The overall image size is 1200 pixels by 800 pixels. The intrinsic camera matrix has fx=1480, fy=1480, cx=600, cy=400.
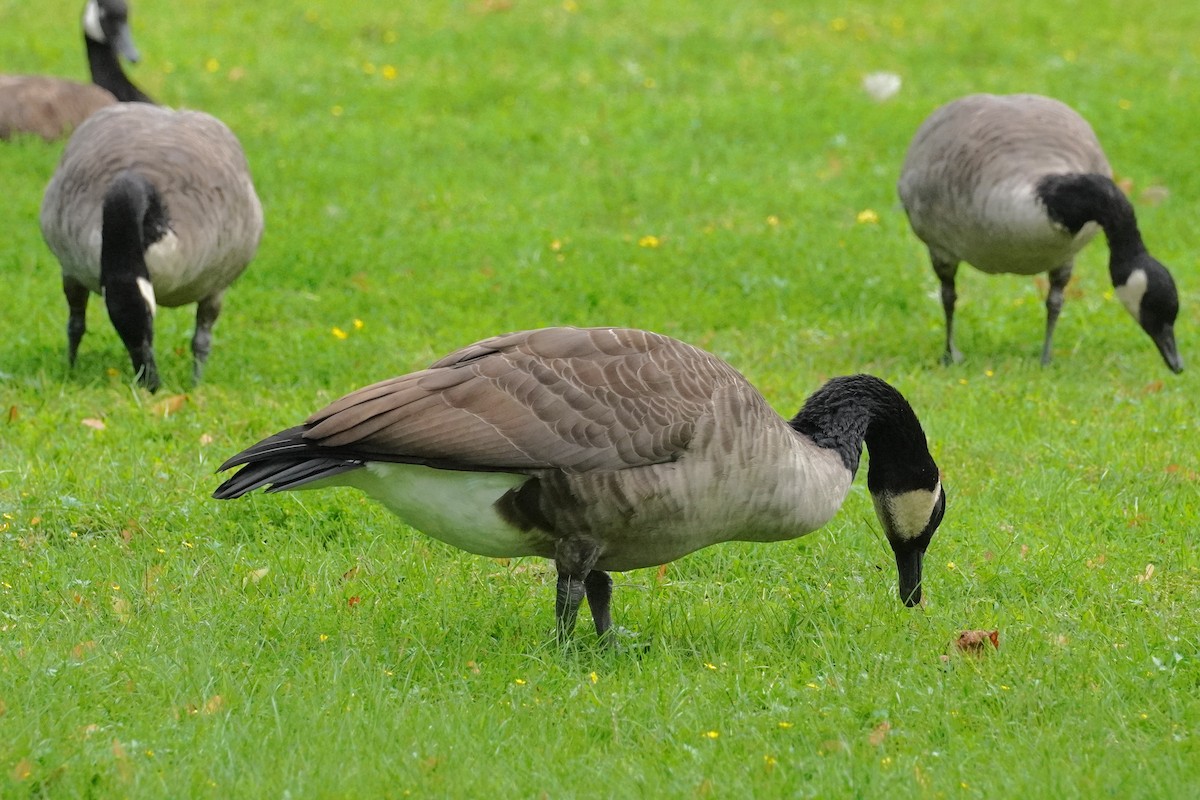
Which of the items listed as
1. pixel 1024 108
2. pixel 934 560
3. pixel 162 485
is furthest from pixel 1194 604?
pixel 1024 108

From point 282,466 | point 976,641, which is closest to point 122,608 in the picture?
point 282,466

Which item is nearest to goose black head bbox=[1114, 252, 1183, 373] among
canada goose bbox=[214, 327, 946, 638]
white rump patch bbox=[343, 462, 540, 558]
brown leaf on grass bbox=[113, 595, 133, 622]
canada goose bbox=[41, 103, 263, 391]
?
canada goose bbox=[214, 327, 946, 638]

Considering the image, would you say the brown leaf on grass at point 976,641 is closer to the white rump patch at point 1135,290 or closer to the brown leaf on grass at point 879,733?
the brown leaf on grass at point 879,733

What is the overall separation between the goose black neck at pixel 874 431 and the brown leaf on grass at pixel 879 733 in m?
1.14

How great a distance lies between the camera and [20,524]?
641 cm

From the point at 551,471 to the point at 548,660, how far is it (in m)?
0.72

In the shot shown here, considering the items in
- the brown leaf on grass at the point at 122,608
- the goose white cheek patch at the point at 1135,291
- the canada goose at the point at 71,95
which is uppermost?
the brown leaf on grass at the point at 122,608

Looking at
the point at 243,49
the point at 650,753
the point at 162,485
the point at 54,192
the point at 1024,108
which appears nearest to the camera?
the point at 650,753

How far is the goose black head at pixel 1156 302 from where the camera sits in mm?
9070

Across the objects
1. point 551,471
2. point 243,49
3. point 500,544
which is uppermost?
point 551,471

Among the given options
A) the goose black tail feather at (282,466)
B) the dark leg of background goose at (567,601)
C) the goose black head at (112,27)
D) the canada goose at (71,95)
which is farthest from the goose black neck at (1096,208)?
the goose black head at (112,27)

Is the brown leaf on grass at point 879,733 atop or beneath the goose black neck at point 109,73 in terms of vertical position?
atop

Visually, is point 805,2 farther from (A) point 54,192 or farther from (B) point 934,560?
(B) point 934,560

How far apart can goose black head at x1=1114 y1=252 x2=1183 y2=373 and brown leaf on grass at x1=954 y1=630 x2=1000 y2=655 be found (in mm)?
4294
